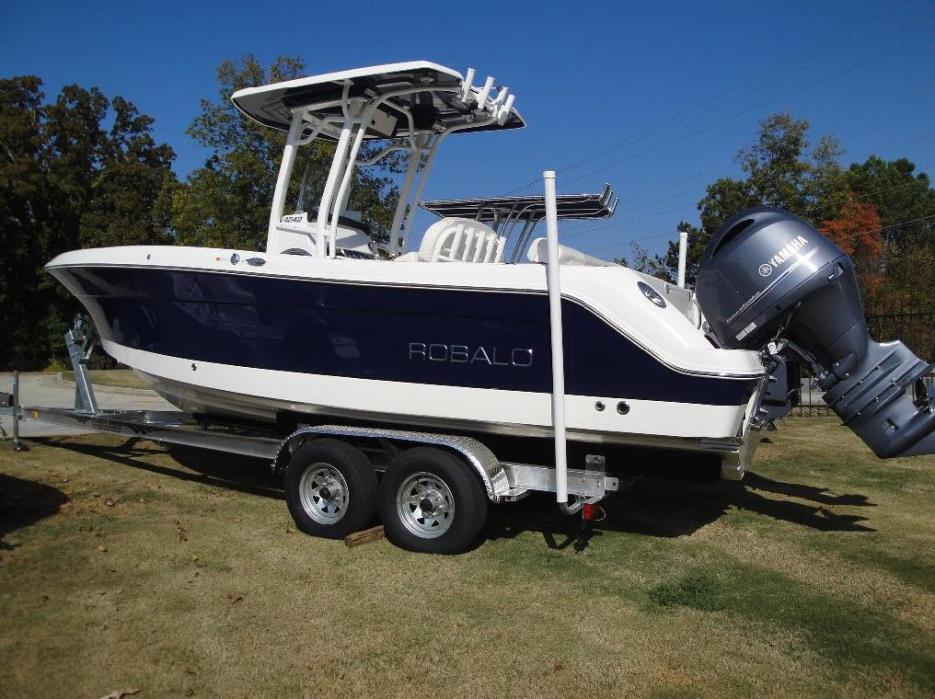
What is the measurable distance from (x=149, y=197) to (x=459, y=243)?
27.6 m

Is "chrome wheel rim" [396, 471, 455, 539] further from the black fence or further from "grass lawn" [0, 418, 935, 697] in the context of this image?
the black fence

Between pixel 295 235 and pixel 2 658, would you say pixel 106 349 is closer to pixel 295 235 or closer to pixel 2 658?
pixel 295 235

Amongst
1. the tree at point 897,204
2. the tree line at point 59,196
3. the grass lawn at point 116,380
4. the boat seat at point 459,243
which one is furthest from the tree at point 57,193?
the tree at point 897,204

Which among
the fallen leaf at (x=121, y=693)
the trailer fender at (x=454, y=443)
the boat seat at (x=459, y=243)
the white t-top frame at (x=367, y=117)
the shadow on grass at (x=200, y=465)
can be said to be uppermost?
the white t-top frame at (x=367, y=117)

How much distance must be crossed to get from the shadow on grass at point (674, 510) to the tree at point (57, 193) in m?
21.5

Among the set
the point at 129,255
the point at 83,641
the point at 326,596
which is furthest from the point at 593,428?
the point at 129,255

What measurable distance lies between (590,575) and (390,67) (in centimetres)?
378

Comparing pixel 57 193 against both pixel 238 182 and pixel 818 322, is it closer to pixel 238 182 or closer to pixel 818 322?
pixel 238 182

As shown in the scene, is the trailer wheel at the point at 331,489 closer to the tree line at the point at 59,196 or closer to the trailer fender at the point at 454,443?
the trailer fender at the point at 454,443

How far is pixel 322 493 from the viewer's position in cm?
562

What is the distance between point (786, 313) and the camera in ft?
16.6

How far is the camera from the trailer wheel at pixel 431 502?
5.01 metres

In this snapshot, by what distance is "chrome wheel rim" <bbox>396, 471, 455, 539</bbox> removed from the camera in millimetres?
5156

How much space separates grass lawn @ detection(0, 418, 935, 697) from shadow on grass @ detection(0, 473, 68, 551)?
29 millimetres
